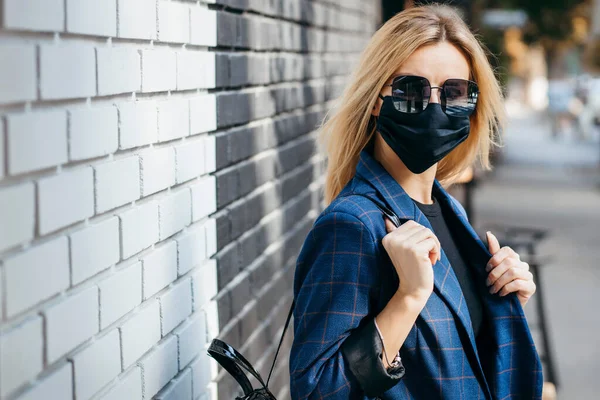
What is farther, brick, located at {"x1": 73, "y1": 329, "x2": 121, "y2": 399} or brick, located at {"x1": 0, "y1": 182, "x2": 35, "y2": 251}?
brick, located at {"x1": 73, "y1": 329, "x2": 121, "y2": 399}

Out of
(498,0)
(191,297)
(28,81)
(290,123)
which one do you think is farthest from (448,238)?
(498,0)

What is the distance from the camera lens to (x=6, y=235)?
4.46 feet

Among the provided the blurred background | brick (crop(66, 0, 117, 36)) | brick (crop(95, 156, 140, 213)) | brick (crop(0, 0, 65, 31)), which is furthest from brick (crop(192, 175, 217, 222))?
brick (crop(0, 0, 65, 31))

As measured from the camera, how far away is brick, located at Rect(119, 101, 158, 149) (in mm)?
1932

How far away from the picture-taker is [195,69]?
256 centimetres

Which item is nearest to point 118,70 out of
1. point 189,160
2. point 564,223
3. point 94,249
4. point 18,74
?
point 94,249

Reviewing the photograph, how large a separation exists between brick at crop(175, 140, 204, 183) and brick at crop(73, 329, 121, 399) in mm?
634

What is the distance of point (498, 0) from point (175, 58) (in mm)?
30100

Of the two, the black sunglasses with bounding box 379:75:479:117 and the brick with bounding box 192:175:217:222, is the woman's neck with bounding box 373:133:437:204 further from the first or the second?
the brick with bounding box 192:175:217:222

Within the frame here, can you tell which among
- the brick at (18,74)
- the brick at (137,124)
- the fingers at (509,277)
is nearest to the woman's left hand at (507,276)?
the fingers at (509,277)

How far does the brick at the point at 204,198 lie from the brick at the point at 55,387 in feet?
3.18

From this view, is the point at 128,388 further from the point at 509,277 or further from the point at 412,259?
the point at 509,277

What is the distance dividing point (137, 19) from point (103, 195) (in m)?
0.47

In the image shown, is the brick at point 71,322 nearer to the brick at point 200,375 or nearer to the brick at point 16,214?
the brick at point 16,214
